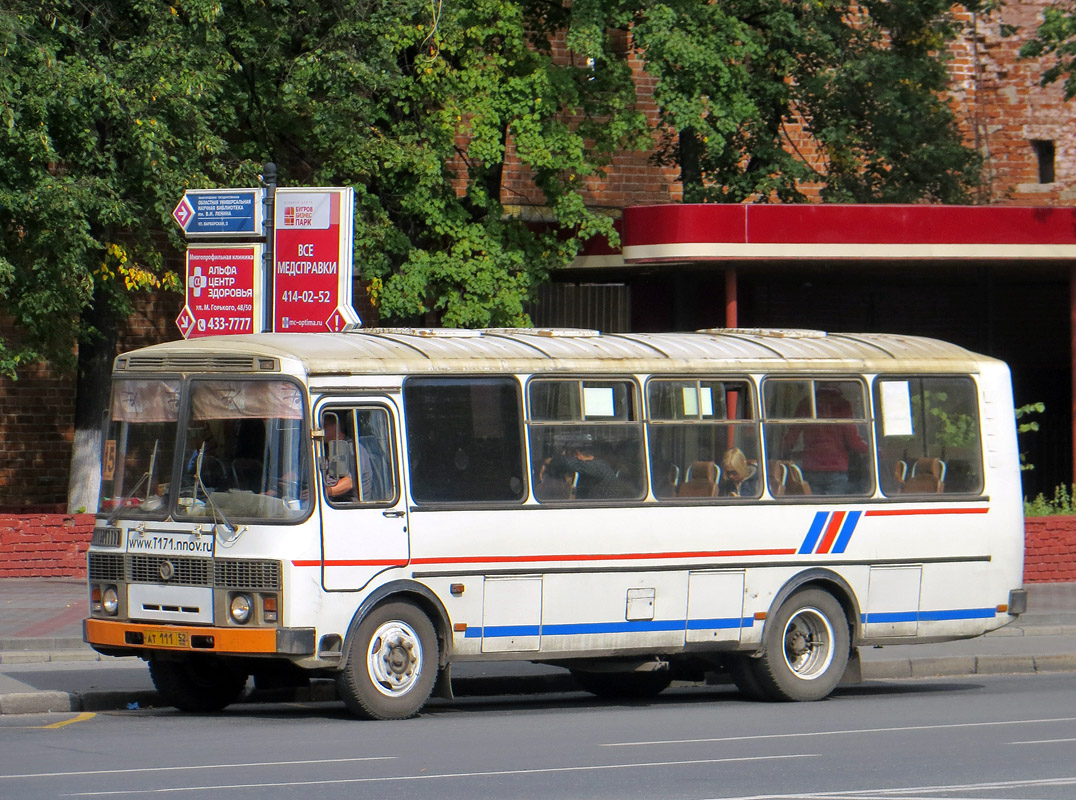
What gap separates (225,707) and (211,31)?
11.0 meters

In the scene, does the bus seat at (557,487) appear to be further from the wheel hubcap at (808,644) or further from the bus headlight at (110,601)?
the bus headlight at (110,601)

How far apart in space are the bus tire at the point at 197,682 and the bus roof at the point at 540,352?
7.16ft

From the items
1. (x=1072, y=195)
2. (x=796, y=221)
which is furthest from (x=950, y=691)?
(x=1072, y=195)

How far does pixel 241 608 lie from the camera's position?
11.7 metres

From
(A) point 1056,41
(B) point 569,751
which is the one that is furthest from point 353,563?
(A) point 1056,41

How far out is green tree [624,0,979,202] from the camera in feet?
80.3

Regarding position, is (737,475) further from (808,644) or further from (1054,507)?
(1054,507)

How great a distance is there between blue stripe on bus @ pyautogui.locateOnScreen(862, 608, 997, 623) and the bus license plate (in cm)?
563

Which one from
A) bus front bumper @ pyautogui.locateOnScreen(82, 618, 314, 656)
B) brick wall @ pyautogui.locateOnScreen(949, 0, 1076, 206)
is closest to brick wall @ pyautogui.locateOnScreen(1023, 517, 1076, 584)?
brick wall @ pyautogui.locateOnScreen(949, 0, 1076, 206)

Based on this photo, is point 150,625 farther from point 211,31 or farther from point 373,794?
point 211,31

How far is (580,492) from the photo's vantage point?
1311cm

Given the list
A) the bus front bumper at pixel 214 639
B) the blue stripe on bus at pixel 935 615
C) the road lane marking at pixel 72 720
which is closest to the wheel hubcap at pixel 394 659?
the bus front bumper at pixel 214 639

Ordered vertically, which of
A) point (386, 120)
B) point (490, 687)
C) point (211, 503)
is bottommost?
point (490, 687)

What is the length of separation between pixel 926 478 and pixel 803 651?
6.04 ft
